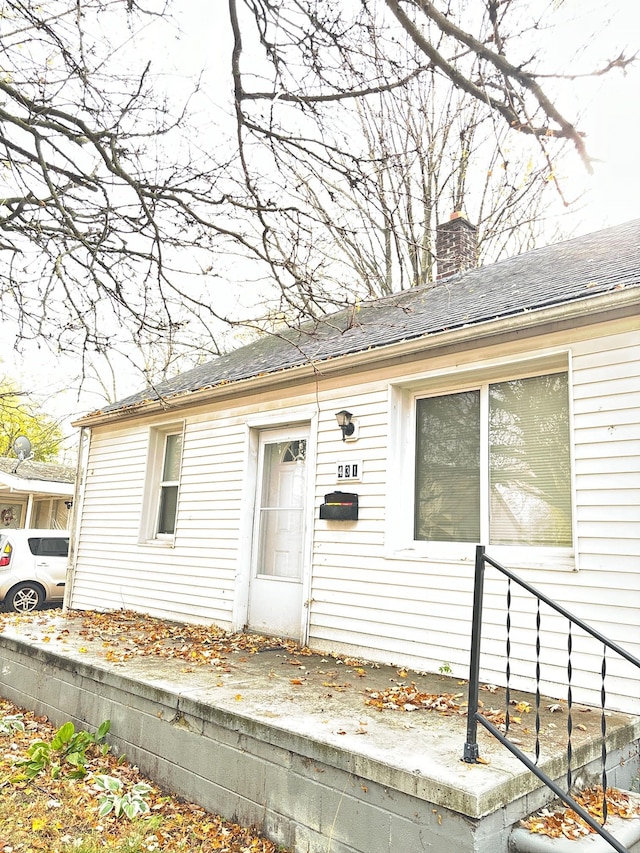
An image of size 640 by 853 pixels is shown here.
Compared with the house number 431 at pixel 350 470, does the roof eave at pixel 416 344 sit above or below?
above

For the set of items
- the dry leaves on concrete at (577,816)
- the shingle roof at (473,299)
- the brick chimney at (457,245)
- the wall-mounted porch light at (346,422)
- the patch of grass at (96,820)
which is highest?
the brick chimney at (457,245)

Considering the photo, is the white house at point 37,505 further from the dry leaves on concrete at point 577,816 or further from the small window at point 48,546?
the dry leaves on concrete at point 577,816

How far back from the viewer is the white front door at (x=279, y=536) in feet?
20.7

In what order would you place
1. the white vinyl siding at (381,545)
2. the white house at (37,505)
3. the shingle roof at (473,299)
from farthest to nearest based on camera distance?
the white house at (37,505) → the shingle roof at (473,299) → the white vinyl siding at (381,545)

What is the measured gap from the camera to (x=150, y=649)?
543 centimetres

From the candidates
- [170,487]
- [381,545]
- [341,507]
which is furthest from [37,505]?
[381,545]

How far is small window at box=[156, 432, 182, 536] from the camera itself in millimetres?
8047

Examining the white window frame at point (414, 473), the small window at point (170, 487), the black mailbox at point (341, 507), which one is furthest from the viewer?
the small window at point (170, 487)

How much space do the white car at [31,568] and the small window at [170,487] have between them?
14.5 ft

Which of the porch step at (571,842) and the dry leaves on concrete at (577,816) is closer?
the porch step at (571,842)

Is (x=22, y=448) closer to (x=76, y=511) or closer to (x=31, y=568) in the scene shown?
(x=31, y=568)

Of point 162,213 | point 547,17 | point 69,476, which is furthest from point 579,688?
point 69,476

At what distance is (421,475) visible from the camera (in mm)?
5355

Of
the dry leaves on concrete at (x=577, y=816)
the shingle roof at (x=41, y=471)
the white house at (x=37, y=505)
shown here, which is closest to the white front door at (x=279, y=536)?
the dry leaves on concrete at (x=577, y=816)
